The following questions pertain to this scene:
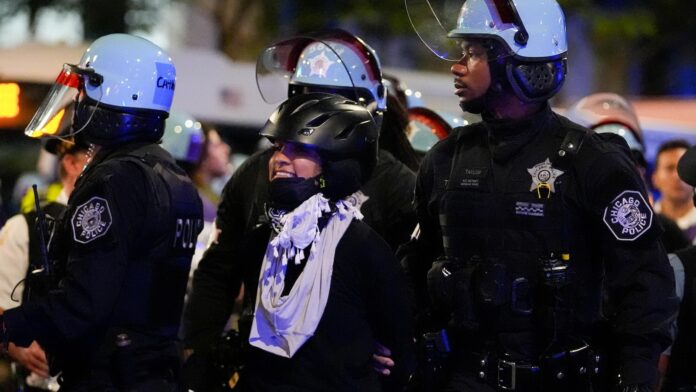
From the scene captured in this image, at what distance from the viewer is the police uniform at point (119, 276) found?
4730mm

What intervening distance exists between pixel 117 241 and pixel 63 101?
0.88 metres

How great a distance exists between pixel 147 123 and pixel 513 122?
1455 millimetres

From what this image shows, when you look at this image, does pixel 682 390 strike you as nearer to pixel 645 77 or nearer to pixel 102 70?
pixel 102 70

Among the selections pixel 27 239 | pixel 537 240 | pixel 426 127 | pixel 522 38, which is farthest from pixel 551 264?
pixel 426 127

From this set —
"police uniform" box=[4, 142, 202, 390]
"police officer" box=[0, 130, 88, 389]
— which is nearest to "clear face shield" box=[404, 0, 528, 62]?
"police uniform" box=[4, 142, 202, 390]

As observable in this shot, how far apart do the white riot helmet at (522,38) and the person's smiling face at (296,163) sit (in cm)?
83

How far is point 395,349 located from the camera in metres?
4.91

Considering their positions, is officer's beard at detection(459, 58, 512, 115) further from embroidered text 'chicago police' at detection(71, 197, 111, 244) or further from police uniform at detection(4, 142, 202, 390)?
embroidered text 'chicago police' at detection(71, 197, 111, 244)

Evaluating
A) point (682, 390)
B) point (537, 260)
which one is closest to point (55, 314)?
point (537, 260)

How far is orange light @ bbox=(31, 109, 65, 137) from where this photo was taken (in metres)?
5.40

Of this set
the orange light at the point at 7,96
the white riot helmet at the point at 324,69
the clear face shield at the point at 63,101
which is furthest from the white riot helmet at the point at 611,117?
the orange light at the point at 7,96

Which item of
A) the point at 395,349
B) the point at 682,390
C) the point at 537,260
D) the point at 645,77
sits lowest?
the point at 645,77

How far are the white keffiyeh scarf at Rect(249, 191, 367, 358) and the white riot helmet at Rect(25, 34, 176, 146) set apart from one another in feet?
2.85

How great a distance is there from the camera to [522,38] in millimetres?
5098
